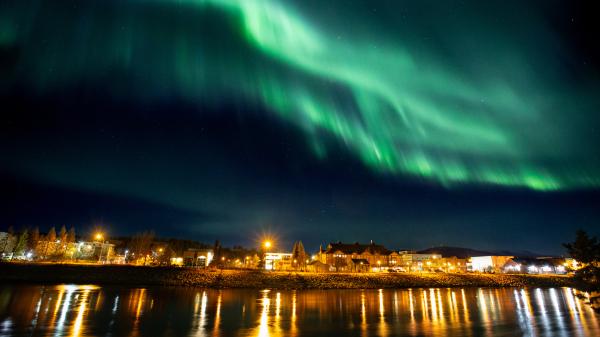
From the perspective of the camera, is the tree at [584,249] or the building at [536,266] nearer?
the tree at [584,249]

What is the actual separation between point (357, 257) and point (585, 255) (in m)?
114

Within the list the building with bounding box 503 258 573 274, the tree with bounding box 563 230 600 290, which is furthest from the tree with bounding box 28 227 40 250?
the building with bounding box 503 258 573 274

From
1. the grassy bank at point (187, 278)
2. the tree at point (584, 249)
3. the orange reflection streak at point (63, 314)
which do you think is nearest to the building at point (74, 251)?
the grassy bank at point (187, 278)

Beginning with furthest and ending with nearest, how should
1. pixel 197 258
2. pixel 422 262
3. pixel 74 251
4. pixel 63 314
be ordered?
pixel 422 262 < pixel 197 258 < pixel 74 251 < pixel 63 314

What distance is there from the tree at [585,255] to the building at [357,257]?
102 meters

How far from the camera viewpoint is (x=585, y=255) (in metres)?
32.0

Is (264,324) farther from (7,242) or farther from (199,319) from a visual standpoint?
(7,242)

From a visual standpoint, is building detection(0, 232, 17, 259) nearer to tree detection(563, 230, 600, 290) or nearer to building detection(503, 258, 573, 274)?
tree detection(563, 230, 600, 290)

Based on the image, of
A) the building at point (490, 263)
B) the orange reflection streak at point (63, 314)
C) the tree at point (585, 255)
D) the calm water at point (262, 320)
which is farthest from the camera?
the building at point (490, 263)

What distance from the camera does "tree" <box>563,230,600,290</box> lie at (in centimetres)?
2906

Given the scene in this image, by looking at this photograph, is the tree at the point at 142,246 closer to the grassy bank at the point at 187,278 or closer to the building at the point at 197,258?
the building at the point at 197,258

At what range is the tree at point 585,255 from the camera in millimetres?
29062

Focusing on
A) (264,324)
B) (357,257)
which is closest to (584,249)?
(264,324)

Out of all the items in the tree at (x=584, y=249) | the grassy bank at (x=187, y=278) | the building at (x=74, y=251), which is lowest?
the grassy bank at (x=187, y=278)
